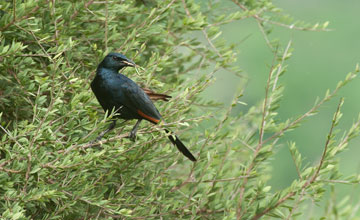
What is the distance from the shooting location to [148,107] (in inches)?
159

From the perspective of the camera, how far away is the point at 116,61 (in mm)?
4086

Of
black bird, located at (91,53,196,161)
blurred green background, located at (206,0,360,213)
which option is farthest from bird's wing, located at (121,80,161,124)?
blurred green background, located at (206,0,360,213)

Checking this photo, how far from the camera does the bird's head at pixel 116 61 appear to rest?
160 inches

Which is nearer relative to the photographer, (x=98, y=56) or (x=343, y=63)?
(x=98, y=56)

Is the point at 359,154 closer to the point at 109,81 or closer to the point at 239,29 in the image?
the point at 239,29

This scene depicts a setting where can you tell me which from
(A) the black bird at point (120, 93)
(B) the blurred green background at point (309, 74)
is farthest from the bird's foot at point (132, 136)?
(B) the blurred green background at point (309, 74)

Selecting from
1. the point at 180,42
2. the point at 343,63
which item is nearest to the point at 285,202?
the point at 180,42

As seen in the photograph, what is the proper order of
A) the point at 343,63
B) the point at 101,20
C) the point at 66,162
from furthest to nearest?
the point at 343,63 < the point at 101,20 < the point at 66,162

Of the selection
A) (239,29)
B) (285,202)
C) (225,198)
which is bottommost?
(239,29)

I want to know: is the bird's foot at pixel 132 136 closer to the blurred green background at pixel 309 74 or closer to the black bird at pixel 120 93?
the black bird at pixel 120 93

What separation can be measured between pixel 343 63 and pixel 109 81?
36103mm

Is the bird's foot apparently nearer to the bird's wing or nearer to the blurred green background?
the bird's wing

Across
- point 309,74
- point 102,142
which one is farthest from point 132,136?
point 309,74

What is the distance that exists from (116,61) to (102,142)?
68 cm
